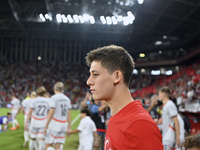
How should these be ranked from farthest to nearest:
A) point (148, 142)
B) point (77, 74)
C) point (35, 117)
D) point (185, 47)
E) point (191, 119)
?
point (77, 74) → point (185, 47) → point (191, 119) → point (35, 117) → point (148, 142)

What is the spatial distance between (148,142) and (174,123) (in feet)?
13.0

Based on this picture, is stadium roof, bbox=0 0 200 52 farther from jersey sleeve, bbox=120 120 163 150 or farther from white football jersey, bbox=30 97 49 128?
jersey sleeve, bbox=120 120 163 150

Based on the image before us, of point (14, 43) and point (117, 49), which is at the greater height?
point (14, 43)

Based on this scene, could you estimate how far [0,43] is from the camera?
4122cm

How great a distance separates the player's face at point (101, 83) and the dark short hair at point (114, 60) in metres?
0.04

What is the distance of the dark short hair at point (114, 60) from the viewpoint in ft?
4.88

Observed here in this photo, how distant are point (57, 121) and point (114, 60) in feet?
14.9

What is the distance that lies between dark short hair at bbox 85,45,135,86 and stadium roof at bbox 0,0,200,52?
19129 millimetres

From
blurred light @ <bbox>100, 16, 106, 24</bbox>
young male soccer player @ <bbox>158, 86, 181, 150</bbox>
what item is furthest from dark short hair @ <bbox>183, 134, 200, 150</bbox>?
blurred light @ <bbox>100, 16, 106, 24</bbox>

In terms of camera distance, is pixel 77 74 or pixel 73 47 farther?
pixel 73 47

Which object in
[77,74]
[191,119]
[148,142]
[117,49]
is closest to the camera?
[148,142]

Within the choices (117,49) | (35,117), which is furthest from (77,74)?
(117,49)

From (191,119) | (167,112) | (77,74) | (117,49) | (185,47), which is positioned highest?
(185,47)

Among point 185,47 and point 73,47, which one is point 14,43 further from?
point 185,47
